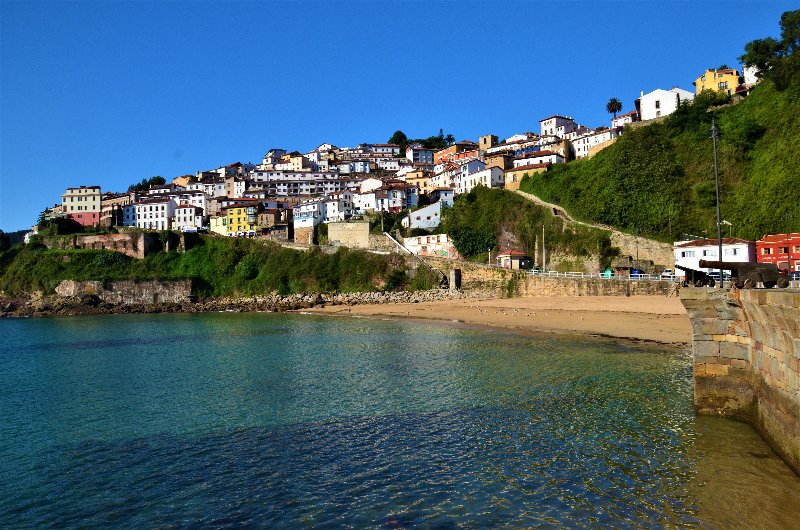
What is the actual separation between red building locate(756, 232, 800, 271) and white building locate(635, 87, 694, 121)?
38.9 m

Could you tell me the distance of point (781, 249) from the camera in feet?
144

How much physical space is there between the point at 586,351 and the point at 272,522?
23799mm

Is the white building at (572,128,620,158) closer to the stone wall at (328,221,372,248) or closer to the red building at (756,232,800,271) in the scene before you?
the stone wall at (328,221,372,248)

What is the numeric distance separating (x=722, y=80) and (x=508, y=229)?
132 feet

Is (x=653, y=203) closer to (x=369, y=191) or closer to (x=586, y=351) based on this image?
(x=586, y=351)

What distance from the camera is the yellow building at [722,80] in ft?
259

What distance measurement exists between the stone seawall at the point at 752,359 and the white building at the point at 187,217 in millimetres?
105630

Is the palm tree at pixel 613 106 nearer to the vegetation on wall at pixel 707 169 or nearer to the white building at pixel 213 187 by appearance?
the vegetation on wall at pixel 707 169

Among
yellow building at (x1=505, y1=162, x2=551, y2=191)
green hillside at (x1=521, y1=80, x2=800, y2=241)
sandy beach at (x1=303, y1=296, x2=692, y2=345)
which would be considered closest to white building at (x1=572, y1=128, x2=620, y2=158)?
yellow building at (x1=505, y1=162, x2=551, y2=191)

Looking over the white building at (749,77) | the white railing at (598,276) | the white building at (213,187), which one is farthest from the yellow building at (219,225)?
the white building at (749,77)

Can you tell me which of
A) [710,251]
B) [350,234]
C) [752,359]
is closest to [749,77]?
[710,251]

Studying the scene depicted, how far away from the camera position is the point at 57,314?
80.1 m

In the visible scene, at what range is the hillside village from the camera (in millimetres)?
82625

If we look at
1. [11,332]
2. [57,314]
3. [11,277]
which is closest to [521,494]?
[11,332]
